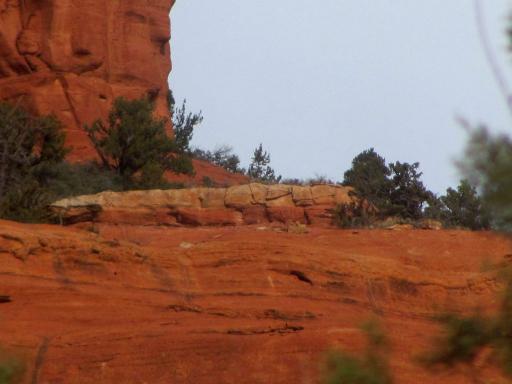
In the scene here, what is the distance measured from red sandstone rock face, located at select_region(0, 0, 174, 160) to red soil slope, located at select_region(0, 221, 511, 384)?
1594 centimetres

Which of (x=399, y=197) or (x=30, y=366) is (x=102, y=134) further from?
(x=30, y=366)

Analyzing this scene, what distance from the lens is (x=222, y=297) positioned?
1211 cm

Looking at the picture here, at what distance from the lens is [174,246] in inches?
530

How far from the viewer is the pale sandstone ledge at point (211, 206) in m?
17.2

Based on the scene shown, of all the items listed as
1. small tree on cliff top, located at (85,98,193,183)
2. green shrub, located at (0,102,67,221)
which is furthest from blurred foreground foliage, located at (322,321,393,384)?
small tree on cliff top, located at (85,98,193,183)

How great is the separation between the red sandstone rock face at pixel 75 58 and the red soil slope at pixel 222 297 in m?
15.9

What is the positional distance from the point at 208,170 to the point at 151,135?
7.17 metres

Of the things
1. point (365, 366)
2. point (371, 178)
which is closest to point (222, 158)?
point (371, 178)

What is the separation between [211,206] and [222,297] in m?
6.46

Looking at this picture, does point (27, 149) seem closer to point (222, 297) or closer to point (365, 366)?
point (222, 297)

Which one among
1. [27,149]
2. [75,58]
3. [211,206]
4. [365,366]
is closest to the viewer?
[365,366]

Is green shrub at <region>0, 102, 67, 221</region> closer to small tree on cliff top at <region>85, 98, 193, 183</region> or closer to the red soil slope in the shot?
small tree on cliff top at <region>85, 98, 193, 183</region>

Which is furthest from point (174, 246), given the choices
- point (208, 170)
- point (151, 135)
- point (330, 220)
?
point (208, 170)

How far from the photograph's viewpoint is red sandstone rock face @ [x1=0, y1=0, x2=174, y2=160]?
29.4m
